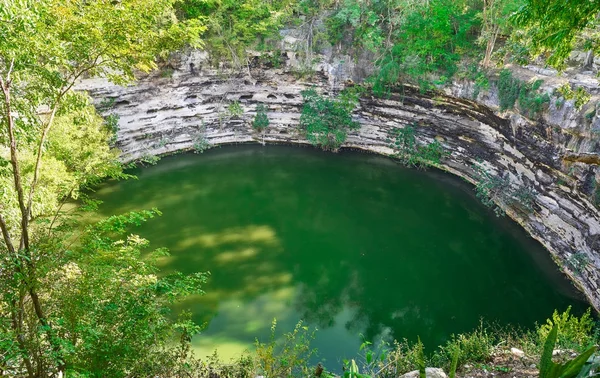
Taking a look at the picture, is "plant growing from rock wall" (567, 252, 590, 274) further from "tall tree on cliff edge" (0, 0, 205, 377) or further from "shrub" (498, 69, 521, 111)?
"tall tree on cliff edge" (0, 0, 205, 377)

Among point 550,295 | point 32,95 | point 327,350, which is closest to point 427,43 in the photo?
point 550,295

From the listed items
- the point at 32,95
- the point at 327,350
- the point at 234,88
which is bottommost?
the point at 327,350

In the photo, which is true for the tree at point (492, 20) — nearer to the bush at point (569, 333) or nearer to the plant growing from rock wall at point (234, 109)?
the bush at point (569, 333)

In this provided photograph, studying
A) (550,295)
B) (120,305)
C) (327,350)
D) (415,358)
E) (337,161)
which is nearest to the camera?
(120,305)

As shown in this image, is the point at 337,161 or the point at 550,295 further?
the point at 337,161

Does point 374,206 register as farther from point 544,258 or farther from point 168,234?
point 168,234

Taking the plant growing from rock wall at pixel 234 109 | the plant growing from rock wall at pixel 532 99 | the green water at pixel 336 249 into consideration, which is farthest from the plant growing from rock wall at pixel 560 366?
the plant growing from rock wall at pixel 234 109
